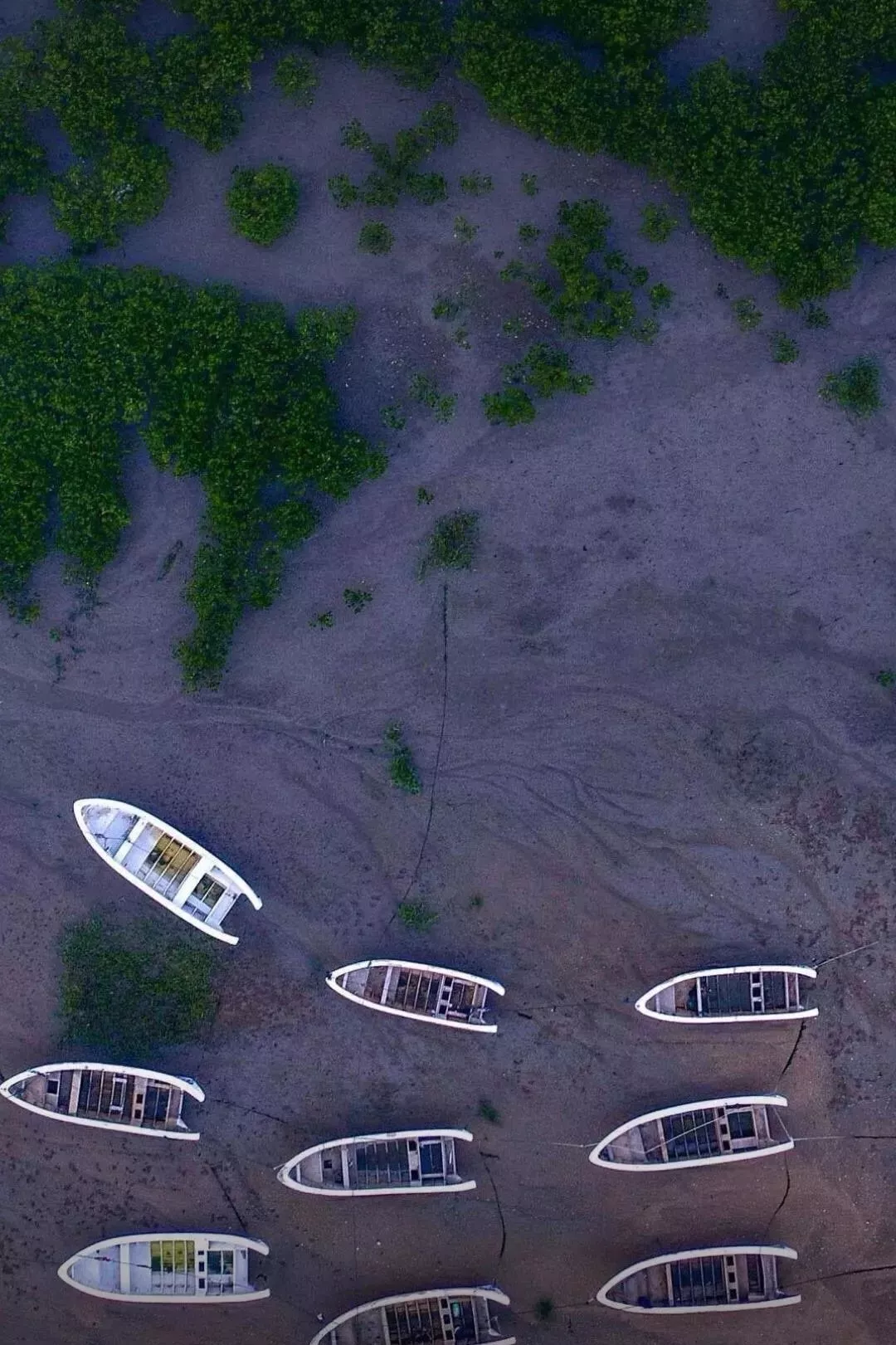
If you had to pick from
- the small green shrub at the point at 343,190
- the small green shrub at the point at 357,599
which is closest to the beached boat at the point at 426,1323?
the small green shrub at the point at 357,599

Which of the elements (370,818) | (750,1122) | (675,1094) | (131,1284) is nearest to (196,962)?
(370,818)

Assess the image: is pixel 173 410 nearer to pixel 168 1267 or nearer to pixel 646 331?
pixel 646 331

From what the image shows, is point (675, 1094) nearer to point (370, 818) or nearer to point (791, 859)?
point (791, 859)

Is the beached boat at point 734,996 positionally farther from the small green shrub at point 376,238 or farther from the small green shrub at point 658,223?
the small green shrub at point 376,238

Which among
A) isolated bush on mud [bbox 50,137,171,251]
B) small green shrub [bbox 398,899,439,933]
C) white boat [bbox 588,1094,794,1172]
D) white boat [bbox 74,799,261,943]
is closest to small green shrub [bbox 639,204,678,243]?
isolated bush on mud [bbox 50,137,171,251]

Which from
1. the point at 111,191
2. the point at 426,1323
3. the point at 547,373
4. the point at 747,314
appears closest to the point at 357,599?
the point at 547,373

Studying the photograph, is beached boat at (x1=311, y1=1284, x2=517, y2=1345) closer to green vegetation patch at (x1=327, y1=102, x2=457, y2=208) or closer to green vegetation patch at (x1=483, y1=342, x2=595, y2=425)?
green vegetation patch at (x1=483, y1=342, x2=595, y2=425)

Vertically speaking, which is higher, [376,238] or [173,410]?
[376,238]

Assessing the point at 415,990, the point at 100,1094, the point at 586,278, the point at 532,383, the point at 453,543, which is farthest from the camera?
the point at 453,543
